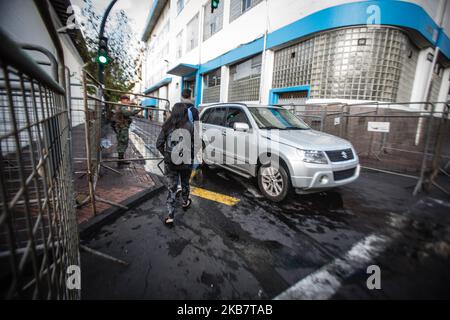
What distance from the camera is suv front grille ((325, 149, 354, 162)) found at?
3.61 meters

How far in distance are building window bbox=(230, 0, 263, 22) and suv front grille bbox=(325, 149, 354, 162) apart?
1042 centimetres

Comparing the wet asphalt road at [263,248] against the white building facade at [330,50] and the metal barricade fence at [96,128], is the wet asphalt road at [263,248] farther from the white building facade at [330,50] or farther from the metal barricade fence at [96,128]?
the white building facade at [330,50]

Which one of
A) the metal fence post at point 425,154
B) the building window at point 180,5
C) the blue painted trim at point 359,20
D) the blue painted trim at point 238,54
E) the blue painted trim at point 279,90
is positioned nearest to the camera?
the metal fence post at point 425,154

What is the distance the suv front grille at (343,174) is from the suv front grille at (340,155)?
21 centimetres

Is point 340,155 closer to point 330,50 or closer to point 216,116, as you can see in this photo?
point 216,116

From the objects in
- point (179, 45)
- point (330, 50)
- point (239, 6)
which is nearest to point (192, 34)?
point (179, 45)

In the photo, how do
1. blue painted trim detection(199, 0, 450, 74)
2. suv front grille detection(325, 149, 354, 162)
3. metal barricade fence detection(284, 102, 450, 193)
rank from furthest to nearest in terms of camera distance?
blue painted trim detection(199, 0, 450, 74) < metal barricade fence detection(284, 102, 450, 193) < suv front grille detection(325, 149, 354, 162)

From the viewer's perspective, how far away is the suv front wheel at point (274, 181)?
3.73 m

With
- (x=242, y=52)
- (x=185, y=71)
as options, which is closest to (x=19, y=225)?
(x=242, y=52)

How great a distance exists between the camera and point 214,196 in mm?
4211

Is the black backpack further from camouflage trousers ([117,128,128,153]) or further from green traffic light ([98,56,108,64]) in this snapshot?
green traffic light ([98,56,108,64])

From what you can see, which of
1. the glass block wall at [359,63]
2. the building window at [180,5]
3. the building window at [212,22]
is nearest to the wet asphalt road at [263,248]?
the glass block wall at [359,63]

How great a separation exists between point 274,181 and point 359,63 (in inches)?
265

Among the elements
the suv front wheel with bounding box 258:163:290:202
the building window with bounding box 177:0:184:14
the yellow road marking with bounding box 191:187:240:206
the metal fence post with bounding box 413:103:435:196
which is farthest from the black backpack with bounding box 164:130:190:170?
the building window with bounding box 177:0:184:14
